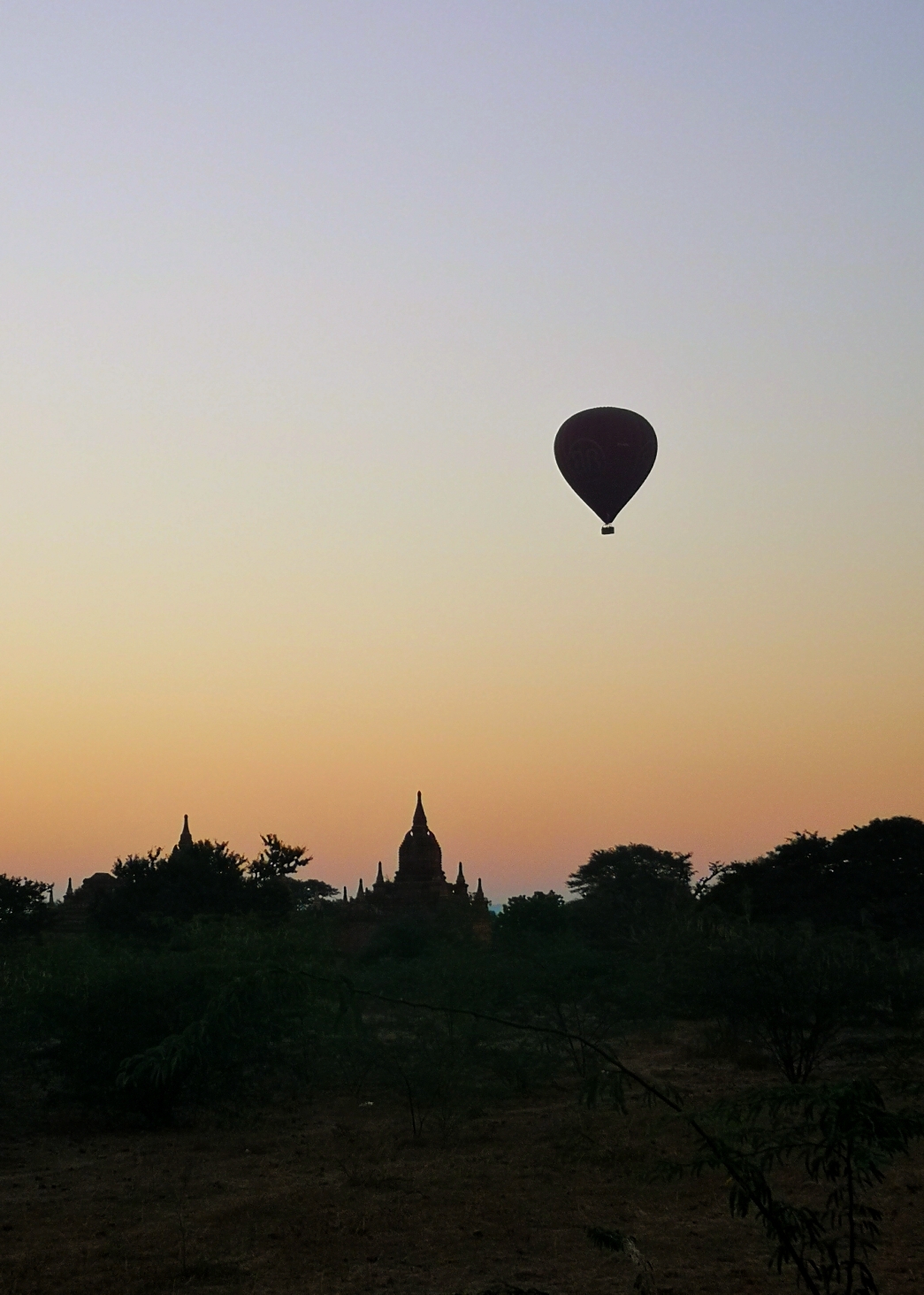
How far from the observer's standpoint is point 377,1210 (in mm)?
11859

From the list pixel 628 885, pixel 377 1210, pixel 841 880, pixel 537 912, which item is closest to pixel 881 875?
pixel 841 880

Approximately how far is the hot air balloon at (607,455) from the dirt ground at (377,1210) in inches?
492

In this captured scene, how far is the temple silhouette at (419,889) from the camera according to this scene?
59.1 meters

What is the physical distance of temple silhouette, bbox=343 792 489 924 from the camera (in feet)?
194

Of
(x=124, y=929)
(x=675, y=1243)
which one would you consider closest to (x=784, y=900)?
(x=124, y=929)

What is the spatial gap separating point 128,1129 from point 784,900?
32.7 metres

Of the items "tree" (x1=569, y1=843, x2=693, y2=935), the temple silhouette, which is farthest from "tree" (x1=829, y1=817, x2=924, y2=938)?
the temple silhouette

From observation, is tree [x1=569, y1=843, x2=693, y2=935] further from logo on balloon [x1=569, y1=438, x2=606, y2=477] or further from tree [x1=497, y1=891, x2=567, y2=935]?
logo on balloon [x1=569, y1=438, x2=606, y2=477]

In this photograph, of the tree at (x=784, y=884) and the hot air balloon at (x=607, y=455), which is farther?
the tree at (x=784, y=884)

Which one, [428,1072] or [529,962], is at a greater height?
[529,962]

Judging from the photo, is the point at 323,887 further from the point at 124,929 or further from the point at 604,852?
the point at 124,929

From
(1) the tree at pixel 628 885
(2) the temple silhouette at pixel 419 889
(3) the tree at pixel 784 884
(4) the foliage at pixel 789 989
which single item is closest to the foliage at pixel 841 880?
(3) the tree at pixel 784 884

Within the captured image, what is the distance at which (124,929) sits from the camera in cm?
4412

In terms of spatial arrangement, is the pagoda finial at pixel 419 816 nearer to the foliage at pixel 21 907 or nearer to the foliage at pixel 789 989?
the foliage at pixel 21 907
